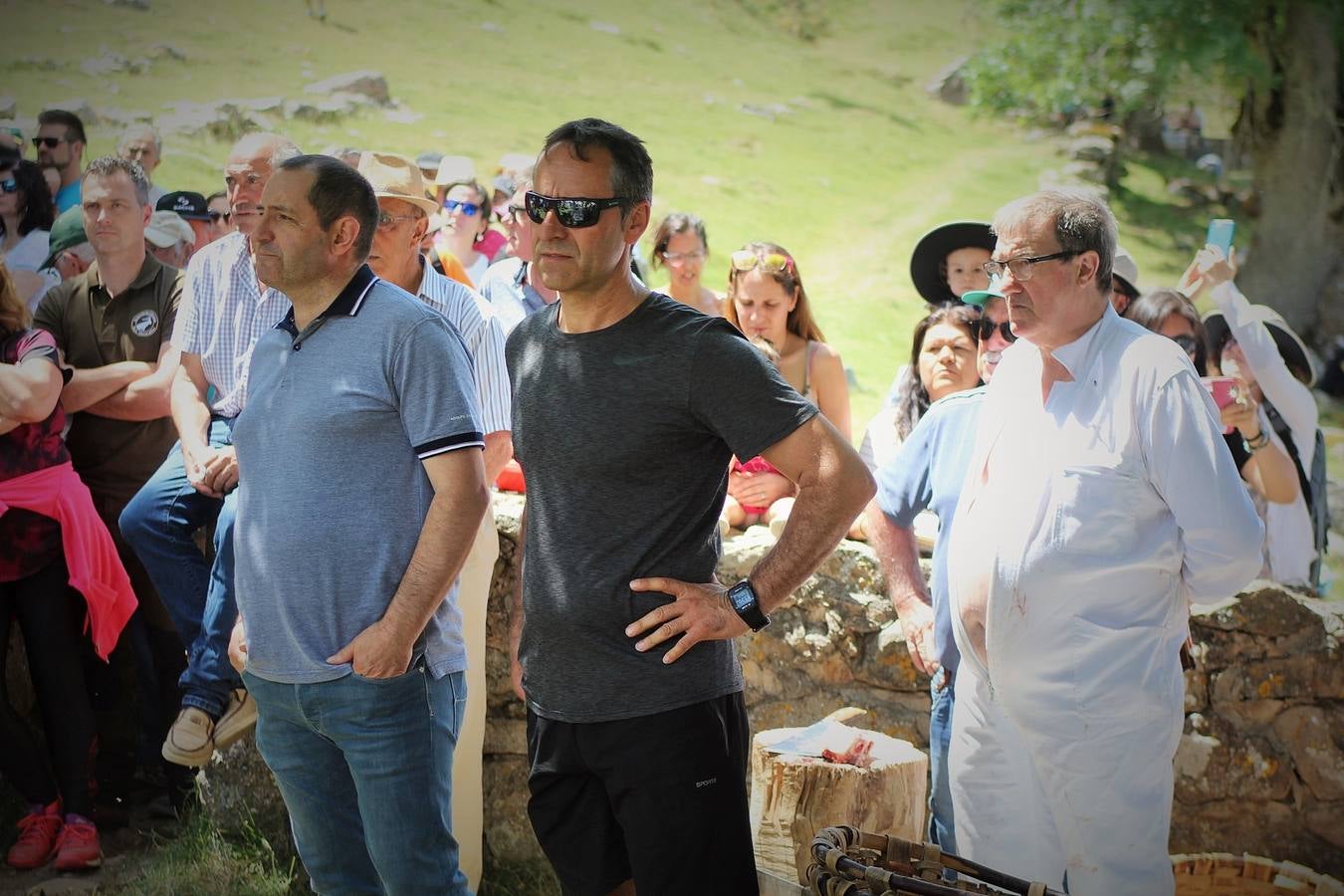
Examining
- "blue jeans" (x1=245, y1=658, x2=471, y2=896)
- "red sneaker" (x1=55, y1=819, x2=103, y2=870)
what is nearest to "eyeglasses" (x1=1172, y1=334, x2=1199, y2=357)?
"blue jeans" (x1=245, y1=658, x2=471, y2=896)

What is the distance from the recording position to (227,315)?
3.77 metres

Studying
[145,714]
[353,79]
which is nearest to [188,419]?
[145,714]

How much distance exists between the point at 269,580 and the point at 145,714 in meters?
2.19

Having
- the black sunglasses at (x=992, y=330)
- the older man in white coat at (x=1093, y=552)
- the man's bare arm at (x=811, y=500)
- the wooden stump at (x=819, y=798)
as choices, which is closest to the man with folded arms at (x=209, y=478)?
the wooden stump at (x=819, y=798)

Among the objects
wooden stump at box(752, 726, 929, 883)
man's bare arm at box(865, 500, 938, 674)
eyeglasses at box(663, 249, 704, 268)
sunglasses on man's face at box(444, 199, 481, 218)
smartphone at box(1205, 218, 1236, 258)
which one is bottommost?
wooden stump at box(752, 726, 929, 883)

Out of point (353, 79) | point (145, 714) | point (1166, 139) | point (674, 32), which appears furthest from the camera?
point (1166, 139)

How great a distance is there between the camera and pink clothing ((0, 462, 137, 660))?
4051 millimetres

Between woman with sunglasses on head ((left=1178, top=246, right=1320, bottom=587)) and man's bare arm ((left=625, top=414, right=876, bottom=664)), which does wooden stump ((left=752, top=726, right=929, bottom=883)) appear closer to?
man's bare arm ((left=625, top=414, right=876, bottom=664))

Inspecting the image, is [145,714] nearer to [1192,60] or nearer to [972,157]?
[972,157]

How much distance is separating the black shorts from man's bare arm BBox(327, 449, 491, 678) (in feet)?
1.27

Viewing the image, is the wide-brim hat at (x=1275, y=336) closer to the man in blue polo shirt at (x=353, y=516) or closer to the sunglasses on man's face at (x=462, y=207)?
the man in blue polo shirt at (x=353, y=516)

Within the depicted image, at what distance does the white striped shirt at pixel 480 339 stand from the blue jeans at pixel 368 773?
38.6 inches

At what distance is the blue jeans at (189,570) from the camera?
3795mm

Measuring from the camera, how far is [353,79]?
776cm
